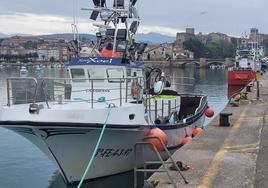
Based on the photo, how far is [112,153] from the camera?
12164 millimetres

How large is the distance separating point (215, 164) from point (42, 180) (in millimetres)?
6219

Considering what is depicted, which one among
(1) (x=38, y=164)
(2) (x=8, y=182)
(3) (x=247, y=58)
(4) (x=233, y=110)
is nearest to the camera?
(2) (x=8, y=182)

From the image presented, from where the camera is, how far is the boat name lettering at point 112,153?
39.0ft

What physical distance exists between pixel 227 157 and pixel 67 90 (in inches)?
218

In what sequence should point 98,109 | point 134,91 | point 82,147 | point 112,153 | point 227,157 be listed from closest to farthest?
point 227,157, point 98,109, point 82,147, point 112,153, point 134,91

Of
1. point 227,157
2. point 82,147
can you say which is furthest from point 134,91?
point 227,157

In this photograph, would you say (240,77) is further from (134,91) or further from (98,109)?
(98,109)

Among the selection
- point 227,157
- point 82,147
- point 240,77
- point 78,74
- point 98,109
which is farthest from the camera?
point 240,77

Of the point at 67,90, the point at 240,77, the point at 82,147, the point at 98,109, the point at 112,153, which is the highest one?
the point at 67,90

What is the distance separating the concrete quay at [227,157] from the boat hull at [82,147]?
1595 mm

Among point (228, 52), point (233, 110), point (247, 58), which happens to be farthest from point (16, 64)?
point (233, 110)

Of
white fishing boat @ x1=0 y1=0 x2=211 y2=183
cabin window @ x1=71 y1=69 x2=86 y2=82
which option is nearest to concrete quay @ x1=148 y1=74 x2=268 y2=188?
white fishing boat @ x1=0 y1=0 x2=211 y2=183

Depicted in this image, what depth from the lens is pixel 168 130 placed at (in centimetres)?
1389

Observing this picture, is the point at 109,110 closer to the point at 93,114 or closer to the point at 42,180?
the point at 93,114
